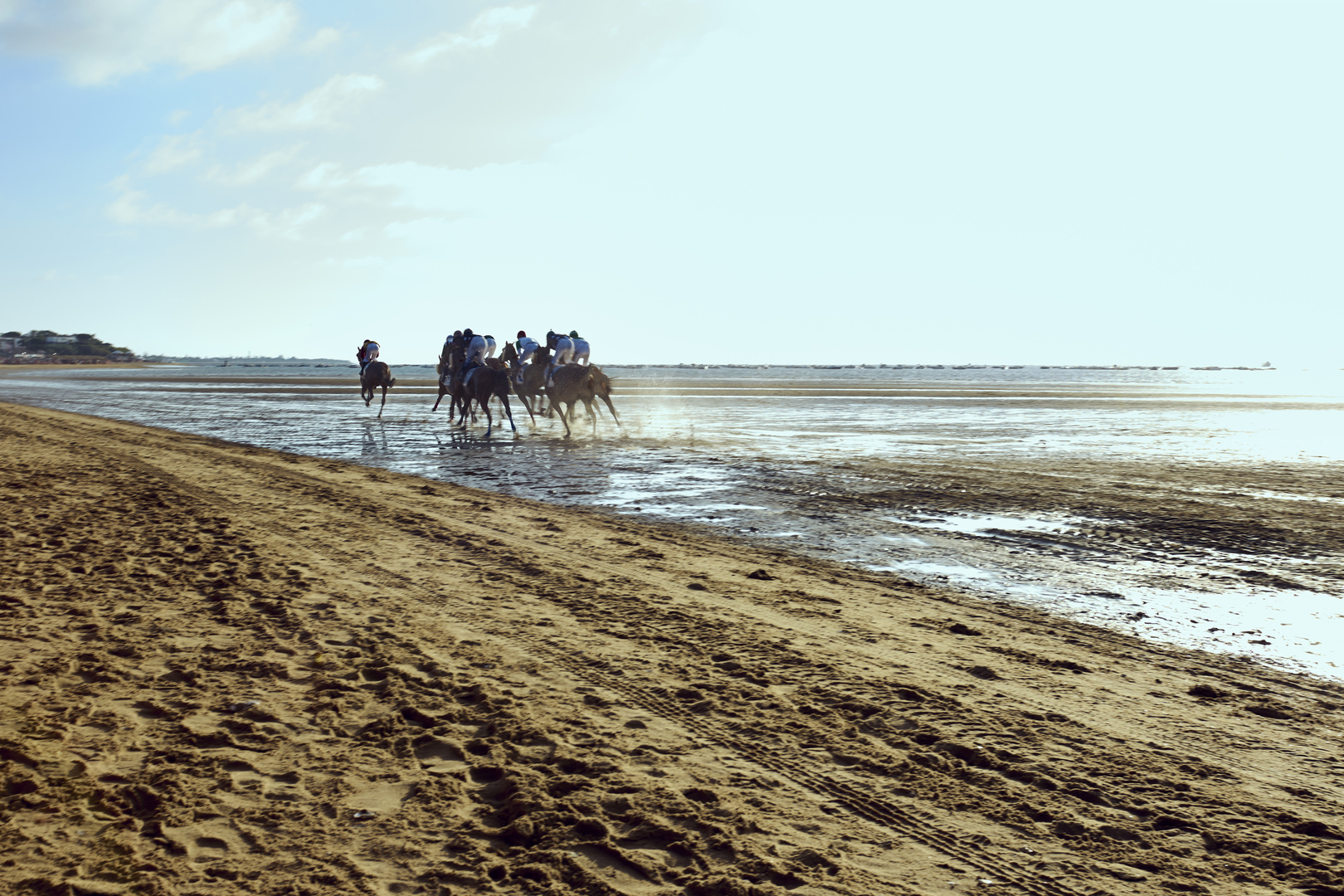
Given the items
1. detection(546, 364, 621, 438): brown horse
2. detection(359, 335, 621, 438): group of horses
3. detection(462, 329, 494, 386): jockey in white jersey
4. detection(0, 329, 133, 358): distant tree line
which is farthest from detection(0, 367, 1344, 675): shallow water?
detection(0, 329, 133, 358): distant tree line

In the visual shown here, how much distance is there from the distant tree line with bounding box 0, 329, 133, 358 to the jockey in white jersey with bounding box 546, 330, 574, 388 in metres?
157

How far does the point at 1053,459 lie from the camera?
15406mm

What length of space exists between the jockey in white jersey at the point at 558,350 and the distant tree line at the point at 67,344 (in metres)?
157

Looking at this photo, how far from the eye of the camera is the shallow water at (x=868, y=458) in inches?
241

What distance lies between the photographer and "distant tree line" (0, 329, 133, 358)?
145m

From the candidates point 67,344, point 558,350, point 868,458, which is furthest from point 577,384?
point 67,344

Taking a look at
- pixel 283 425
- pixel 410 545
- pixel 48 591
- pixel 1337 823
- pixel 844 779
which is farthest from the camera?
pixel 283 425

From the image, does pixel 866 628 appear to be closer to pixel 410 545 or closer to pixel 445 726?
pixel 445 726

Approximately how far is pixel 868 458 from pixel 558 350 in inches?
347

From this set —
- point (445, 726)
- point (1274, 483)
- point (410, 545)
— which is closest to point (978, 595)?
point (445, 726)

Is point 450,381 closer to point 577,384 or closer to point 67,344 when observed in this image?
point 577,384

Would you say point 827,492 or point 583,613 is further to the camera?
point 827,492

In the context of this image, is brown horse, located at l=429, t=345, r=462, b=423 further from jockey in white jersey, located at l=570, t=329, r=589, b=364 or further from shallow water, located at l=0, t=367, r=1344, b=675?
jockey in white jersey, located at l=570, t=329, r=589, b=364

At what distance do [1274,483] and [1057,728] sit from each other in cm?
1111
